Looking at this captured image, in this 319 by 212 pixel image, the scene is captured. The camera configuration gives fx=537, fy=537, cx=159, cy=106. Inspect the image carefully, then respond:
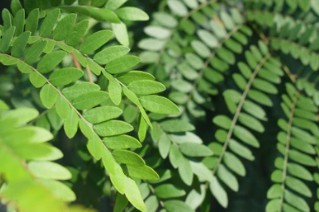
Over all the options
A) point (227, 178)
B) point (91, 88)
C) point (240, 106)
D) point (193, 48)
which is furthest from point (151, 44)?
point (91, 88)

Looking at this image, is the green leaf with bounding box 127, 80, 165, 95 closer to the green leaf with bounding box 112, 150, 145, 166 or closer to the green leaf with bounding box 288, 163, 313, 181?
the green leaf with bounding box 112, 150, 145, 166

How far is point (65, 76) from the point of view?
825mm

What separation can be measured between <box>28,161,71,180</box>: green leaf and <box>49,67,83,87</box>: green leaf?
8.4 inches

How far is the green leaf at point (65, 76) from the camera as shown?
32.4 inches

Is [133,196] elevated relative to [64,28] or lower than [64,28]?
lower

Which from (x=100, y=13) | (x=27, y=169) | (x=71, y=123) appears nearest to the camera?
(x=27, y=169)

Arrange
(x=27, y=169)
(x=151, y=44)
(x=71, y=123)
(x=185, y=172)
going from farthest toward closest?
(x=151, y=44) → (x=185, y=172) → (x=71, y=123) → (x=27, y=169)

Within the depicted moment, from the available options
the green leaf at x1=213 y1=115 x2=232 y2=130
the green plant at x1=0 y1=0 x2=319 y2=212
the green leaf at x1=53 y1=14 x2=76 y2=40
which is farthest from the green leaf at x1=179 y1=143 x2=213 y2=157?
the green leaf at x1=53 y1=14 x2=76 y2=40

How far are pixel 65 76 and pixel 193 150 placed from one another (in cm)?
33

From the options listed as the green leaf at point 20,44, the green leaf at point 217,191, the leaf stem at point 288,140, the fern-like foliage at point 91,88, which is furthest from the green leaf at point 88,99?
the leaf stem at point 288,140

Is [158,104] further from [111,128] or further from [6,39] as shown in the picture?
[6,39]

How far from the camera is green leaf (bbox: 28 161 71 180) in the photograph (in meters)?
0.61

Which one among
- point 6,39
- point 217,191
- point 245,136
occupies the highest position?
point 6,39

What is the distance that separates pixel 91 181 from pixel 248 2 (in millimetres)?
653
